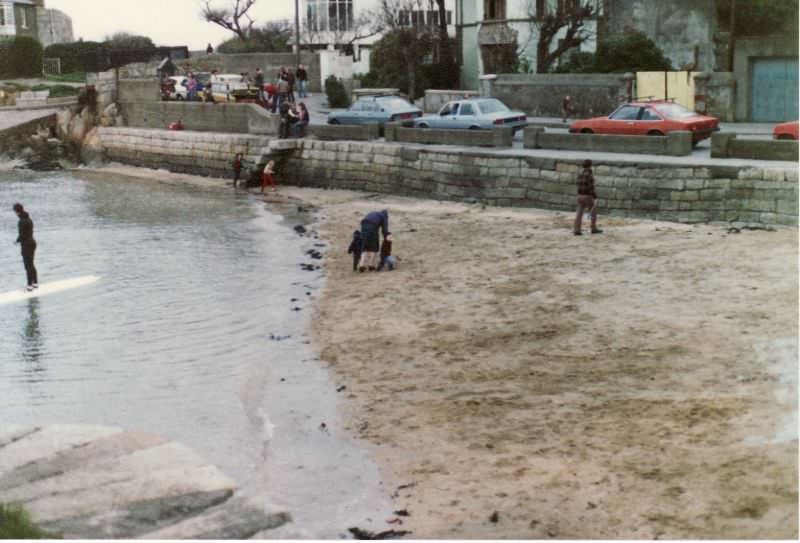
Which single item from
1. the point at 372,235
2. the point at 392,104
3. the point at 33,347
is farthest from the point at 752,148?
the point at 33,347

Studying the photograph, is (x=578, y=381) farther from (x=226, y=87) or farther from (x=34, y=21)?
(x=34, y=21)

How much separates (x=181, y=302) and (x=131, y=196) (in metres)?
18.7

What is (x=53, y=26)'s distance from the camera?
274 ft

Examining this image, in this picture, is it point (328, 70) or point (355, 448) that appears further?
point (328, 70)

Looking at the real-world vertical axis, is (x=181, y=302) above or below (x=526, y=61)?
below

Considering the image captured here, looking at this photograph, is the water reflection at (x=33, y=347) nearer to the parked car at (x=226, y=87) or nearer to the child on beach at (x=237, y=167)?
the child on beach at (x=237, y=167)

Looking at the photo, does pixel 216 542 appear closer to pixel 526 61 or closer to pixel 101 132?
pixel 526 61

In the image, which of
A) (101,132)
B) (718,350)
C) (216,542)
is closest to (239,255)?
(718,350)

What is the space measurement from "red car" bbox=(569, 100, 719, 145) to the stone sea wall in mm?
2391

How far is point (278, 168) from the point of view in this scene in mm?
36281

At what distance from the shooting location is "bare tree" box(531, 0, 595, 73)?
40500 millimetres

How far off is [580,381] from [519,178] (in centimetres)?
1505

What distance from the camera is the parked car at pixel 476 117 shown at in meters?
31.3

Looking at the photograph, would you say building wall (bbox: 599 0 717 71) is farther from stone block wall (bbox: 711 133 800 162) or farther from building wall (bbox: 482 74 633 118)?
stone block wall (bbox: 711 133 800 162)
